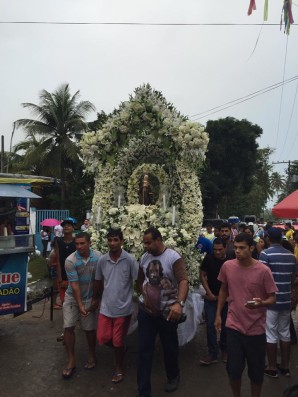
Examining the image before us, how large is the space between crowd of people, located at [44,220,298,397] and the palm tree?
61.7 ft

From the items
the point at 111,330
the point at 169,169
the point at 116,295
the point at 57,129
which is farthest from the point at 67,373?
the point at 57,129

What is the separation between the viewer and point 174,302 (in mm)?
3857

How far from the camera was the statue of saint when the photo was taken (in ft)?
24.7

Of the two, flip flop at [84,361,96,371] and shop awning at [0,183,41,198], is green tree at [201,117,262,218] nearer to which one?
shop awning at [0,183,41,198]

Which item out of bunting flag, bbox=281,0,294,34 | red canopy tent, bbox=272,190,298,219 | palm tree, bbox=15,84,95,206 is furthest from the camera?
palm tree, bbox=15,84,95,206

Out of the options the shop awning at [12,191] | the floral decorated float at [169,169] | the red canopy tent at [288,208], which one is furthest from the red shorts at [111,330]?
the red canopy tent at [288,208]

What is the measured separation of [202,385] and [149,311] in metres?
1.10

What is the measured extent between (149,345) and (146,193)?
3.99m

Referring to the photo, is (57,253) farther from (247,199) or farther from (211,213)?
(247,199)

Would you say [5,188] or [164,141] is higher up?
[164,141]

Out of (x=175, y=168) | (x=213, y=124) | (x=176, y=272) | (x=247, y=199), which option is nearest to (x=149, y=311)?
Result: (x=176, y=272)

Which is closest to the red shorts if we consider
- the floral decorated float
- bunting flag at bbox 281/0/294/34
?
the floral decorated float

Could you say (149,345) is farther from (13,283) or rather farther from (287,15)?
(287,15)

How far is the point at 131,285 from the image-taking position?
4395 millimetres
